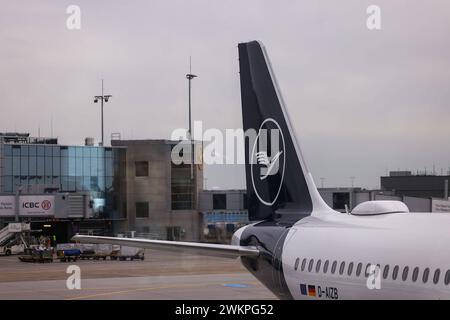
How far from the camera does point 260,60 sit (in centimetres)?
2769

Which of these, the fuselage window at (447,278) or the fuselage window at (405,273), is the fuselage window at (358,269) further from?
the fuselage window at (447,278)

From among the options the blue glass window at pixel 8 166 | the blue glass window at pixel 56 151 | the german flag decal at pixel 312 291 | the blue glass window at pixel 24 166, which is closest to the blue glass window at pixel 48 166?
the blue glass window at pixel 56 151

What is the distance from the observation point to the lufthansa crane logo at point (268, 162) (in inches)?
1039

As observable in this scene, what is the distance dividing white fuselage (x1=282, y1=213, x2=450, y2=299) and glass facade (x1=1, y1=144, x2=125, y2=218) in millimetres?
87926

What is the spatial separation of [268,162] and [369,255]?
27.2 feet

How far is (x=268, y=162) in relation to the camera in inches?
1061

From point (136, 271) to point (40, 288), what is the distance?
613 inches

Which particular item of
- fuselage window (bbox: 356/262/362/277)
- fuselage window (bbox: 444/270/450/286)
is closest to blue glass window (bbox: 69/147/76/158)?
fuselage window (bbox: 356/262/362/277)

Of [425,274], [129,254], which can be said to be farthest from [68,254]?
[425,274]

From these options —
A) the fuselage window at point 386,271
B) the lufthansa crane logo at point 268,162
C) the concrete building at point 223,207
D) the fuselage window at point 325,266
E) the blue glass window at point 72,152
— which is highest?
the blue glass window at point 72,152

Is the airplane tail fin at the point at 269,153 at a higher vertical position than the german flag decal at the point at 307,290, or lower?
higher

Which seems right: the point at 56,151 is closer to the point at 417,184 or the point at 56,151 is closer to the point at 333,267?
the point at 417,184

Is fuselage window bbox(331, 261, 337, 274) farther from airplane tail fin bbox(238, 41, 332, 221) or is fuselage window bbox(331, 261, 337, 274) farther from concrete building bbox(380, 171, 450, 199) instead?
concrete building bbox(380, 171, 450, 199)

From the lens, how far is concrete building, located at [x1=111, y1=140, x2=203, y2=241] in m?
114
